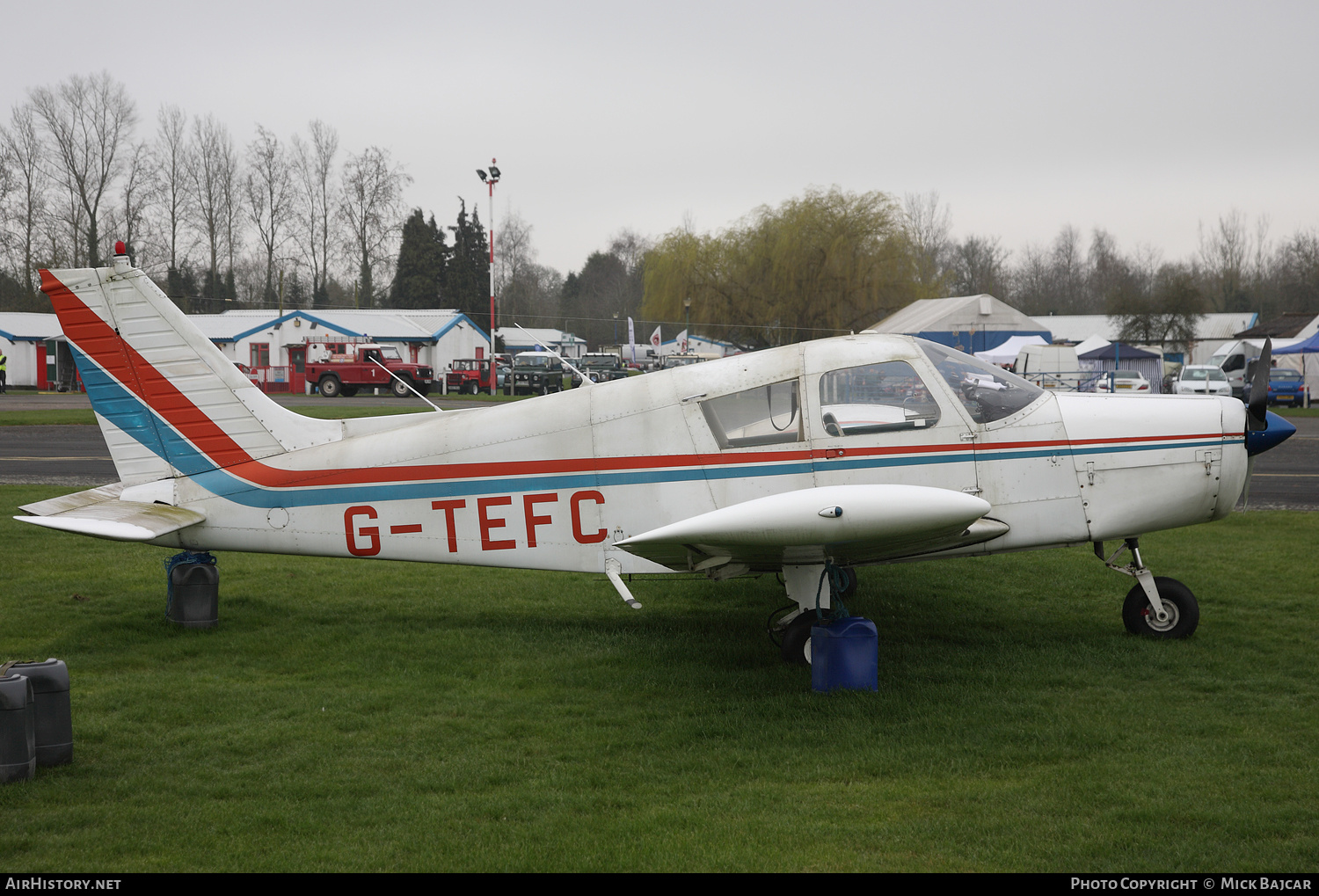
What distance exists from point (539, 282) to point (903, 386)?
10690cm

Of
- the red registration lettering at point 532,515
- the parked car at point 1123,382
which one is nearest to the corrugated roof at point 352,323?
the parked car at point 1123,382

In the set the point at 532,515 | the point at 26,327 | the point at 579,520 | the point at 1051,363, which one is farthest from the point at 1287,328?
the point at 26,327

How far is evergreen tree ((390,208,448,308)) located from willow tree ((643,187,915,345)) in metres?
34.6

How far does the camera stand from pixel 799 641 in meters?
6.82

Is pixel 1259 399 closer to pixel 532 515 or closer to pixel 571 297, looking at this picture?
pixel 532 515

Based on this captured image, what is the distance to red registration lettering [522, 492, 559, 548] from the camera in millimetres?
7102

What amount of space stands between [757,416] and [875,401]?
829 millimetres

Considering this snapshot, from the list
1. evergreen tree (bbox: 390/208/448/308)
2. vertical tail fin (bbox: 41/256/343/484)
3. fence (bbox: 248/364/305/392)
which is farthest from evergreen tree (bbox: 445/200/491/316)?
vertical tail fin (bbox: 41/256/343/484)

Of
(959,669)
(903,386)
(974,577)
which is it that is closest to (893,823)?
(959,669)

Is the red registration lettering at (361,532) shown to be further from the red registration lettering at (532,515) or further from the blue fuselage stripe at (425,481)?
the red registration lettering at (532,515)

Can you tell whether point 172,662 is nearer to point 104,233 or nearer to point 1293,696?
point 1293,696

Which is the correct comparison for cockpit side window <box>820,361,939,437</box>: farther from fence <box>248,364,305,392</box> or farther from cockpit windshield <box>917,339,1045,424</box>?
A: fence <box>248,364,305,392</box>

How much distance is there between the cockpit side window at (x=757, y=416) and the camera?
22.3 ft

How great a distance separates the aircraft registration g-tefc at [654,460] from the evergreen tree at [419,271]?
7943 centimetres
